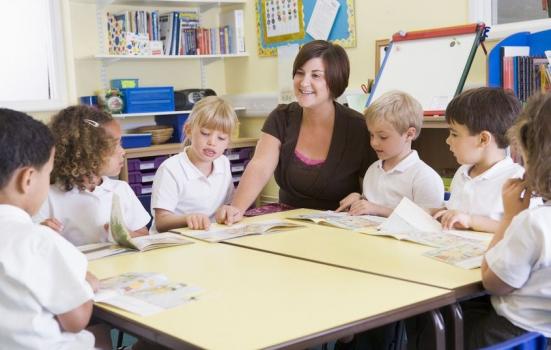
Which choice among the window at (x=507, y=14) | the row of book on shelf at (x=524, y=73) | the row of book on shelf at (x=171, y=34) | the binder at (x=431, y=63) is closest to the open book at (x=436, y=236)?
the row of book on shelf at (x=524, y=73)

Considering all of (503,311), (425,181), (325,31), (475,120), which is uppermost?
(325,31)

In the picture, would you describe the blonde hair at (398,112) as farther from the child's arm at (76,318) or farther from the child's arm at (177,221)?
the child's arm at (76,318)

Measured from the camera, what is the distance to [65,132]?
6.91 ft

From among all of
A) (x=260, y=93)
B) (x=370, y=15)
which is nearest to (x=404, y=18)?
(x=370, y=15)

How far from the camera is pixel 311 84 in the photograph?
2695mm

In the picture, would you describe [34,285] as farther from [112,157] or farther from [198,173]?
[198,173]

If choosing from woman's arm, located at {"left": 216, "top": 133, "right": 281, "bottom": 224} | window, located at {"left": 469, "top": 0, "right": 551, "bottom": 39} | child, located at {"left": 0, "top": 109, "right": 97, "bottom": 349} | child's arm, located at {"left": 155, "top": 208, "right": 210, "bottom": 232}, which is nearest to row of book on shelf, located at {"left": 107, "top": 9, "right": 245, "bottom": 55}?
window, located at {"left": 469, "top": 0, "right": 551, "bottom": 39}

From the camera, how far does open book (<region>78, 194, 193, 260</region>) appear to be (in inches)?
73.2

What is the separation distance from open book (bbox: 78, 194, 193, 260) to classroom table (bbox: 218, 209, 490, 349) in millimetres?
180

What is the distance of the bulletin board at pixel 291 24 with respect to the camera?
4.17 m

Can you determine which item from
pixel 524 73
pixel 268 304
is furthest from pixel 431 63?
pixel 268 304

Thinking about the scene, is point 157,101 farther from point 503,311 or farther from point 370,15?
point 503,311

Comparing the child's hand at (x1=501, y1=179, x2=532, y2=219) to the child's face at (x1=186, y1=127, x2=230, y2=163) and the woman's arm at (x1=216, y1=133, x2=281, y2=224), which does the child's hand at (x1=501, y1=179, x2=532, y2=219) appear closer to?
the woman's arm at (x1=216, y1=133, x2=281, y2=224)

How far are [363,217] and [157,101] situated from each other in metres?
2.53
